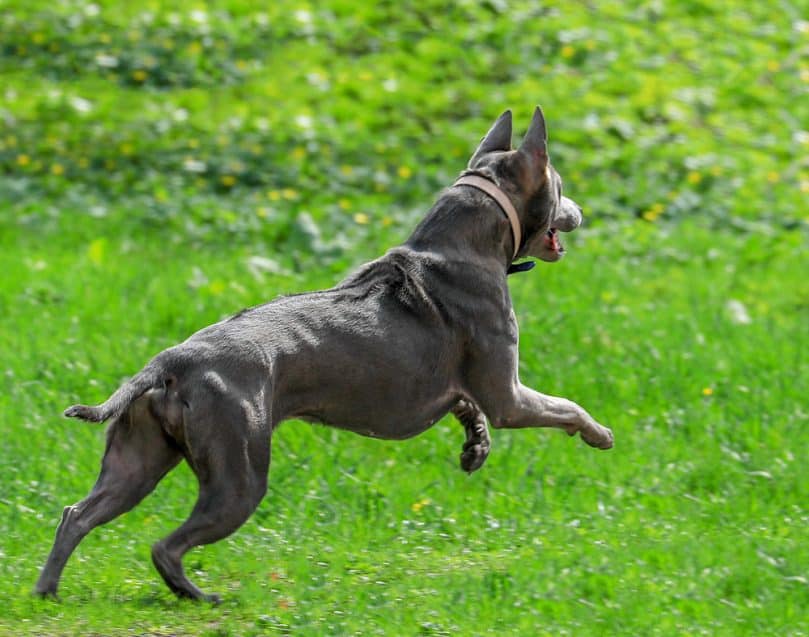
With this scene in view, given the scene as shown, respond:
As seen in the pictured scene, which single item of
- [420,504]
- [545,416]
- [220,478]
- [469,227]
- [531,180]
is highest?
[531,180]

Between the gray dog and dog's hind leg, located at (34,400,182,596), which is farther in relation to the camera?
dog's hind leg, located at (34,400,182,596)

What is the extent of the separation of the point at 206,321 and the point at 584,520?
3.10 m

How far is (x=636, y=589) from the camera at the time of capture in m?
6.17

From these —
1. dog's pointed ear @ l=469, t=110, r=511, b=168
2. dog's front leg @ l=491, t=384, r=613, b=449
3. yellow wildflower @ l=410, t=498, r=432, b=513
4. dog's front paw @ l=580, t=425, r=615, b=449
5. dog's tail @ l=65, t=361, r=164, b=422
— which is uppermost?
dog's pointed ear @ l=469, t=110, r=511, b=168

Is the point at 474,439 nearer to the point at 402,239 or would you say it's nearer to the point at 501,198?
the point at 501,198

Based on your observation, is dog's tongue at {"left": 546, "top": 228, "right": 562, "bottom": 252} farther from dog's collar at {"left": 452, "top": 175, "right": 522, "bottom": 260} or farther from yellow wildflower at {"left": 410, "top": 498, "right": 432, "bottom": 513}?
yellow wildflower at {"left": 410, "top": 498, "right": 432, "bottom": 513}

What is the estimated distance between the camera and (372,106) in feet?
44.4

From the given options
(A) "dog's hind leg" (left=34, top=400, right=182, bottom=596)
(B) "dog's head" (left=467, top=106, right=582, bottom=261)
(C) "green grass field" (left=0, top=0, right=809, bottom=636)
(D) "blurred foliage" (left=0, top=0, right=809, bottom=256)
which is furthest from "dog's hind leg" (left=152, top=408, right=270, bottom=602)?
(D) "blurred foliage" (left=0, top=0, right=809, bottom=256)

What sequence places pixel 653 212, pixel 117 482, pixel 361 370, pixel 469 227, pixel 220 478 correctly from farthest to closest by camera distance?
pixel 653 212 → pixel 469 227 → pixel 361 370 → pixel 117 482 → pixel 220 478

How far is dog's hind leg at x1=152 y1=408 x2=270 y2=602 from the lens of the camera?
5.43 meters

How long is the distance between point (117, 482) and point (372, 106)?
8.33 meters

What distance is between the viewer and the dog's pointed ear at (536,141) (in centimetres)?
625

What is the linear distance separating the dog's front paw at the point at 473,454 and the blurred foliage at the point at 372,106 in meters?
4.47

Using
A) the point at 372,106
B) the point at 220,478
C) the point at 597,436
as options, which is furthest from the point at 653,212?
the point at 220,478
